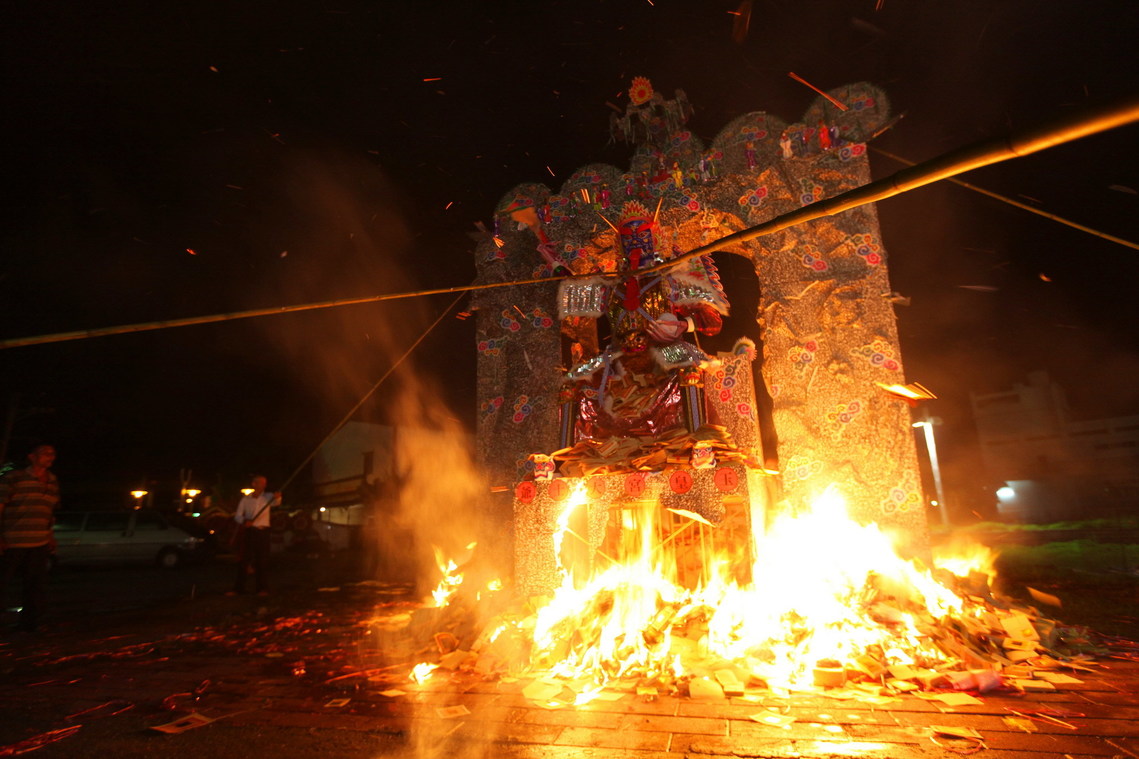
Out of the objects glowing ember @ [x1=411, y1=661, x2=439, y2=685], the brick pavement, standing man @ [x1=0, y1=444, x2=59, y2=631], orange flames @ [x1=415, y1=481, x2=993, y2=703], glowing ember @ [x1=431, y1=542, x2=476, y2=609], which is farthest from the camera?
glowing ember @ [x1=431, y1=542, x2=476, y2=609]

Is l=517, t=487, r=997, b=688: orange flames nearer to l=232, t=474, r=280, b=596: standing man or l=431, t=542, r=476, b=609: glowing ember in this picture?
l=431, t=542, r=476, b=609: glowing ember

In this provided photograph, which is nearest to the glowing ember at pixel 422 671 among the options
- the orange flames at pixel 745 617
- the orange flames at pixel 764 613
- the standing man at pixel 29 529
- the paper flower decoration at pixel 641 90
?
the orange flames at pixel 745 617

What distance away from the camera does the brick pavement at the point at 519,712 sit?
330 centimetres

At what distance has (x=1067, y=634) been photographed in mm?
5402

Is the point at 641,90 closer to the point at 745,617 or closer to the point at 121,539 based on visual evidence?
the point at 745,617

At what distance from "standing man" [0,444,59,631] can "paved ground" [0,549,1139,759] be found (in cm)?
140

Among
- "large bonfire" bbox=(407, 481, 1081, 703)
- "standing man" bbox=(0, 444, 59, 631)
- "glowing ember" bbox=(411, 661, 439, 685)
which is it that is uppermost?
"standing man" bbox=(0, 444, 59, 631)

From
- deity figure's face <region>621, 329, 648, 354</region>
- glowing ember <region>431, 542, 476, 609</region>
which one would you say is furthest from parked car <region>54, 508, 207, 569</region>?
deity figure's face <region>621, 329, 648, 354</region>

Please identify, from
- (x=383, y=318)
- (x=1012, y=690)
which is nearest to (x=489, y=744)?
(x=1012, y=690)

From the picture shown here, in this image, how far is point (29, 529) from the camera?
683cm

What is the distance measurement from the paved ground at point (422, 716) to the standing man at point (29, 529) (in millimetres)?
1399

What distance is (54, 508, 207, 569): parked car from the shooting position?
15.1 meters

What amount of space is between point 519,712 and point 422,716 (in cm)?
67

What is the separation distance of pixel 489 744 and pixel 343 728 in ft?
3.48
